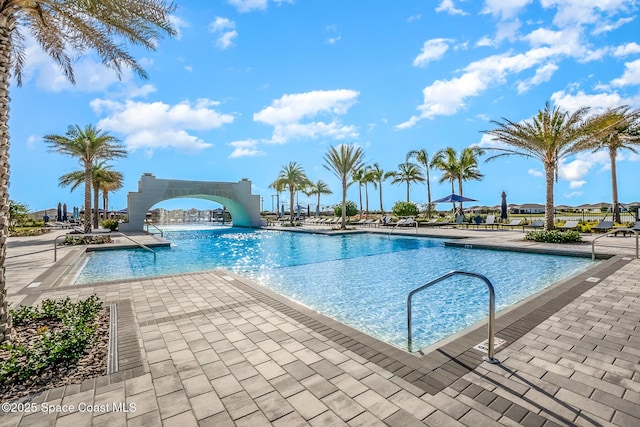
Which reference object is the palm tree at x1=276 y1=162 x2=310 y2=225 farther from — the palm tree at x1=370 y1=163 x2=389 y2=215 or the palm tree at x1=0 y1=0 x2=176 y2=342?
the palm tree at x1=0 y1=0 x2=176 y2=342

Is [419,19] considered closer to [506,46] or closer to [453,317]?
[506,46]

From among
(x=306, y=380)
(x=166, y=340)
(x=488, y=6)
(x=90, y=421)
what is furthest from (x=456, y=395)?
(x=488, y=6)

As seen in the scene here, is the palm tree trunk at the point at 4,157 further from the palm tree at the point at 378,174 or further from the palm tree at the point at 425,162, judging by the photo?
the palm tree at the point at 378,174

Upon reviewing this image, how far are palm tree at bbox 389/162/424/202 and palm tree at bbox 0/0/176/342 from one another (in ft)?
111

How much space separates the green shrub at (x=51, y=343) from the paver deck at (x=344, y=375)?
1.36ft

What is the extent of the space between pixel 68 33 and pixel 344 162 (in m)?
19.3

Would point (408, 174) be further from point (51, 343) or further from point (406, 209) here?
point (51, 343)

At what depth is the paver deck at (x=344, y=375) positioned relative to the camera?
2.26 meters

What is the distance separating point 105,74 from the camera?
20.8 feet

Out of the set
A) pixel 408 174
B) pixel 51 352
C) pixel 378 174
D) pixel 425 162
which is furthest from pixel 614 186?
pixel 51 352

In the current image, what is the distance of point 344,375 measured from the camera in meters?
2.81

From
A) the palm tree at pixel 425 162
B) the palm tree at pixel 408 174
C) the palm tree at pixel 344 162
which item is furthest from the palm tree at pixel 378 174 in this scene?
the palm tree at pixel 344 162

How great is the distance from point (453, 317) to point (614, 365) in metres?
2.52

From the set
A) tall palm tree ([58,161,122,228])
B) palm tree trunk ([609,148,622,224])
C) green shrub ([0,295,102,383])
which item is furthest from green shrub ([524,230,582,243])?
tall palm tree ([58,161,122,228])
